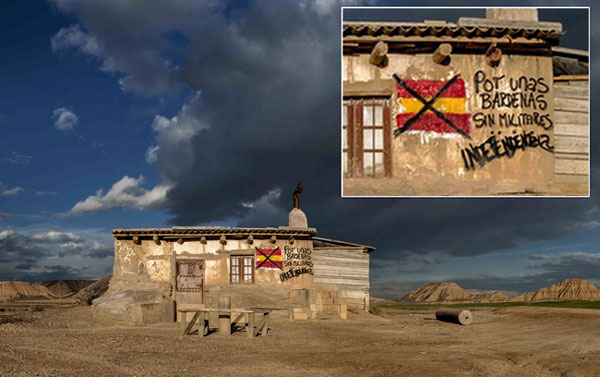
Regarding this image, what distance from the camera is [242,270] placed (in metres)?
25.0

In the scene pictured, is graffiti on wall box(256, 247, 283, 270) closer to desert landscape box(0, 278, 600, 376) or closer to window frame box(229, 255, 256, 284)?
window frame box(229, 255, 256, 284)

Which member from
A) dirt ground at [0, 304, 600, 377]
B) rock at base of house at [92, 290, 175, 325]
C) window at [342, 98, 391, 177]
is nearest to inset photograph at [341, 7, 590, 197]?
window at [342, 98, 391, 177]

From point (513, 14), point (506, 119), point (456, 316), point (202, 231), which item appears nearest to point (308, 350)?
point (506, 119)

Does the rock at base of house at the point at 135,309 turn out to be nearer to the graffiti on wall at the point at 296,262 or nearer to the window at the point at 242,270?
the window at the point at 242,270

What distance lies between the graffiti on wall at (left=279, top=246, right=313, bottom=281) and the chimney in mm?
15602

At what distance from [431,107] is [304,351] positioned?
687cm

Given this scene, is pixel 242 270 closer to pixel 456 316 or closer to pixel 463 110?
pixel 456 316

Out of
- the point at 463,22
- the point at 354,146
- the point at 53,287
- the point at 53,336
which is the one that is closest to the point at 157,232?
the point at 53,336

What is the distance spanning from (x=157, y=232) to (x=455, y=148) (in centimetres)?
1699

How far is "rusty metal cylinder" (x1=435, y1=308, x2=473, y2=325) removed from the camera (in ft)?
73.3

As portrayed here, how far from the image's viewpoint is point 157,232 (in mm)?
25141

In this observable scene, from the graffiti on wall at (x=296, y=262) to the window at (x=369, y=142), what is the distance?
1426 cm

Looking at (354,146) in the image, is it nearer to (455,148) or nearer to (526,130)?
(455,148)

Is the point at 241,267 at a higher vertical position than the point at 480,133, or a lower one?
lower
